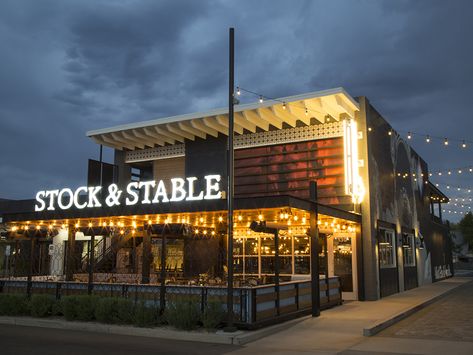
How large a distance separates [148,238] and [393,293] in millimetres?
13197

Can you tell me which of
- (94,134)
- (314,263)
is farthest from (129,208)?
(94,134)

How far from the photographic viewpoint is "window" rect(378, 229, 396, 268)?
75.9ft

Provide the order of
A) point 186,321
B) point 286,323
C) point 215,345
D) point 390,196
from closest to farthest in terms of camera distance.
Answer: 1. point 215,345
2. point 186,321
3. point 286,323
4. point 390,196

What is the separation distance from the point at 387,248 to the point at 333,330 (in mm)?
12750

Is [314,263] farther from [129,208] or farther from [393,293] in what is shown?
[393,293]

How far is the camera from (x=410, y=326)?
1375 centimetres

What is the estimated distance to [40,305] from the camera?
15.0 m

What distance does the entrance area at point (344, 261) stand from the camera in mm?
21469

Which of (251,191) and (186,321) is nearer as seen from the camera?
(186,321)

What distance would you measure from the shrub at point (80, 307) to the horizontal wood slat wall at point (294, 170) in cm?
1080

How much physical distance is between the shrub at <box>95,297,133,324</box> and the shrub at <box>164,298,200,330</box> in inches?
50.3

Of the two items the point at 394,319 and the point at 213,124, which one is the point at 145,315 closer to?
the point at 394,319

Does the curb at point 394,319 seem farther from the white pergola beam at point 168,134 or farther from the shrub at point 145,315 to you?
the white pergola beam at point 168,134

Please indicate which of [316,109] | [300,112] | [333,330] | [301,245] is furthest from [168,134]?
[333,330]
